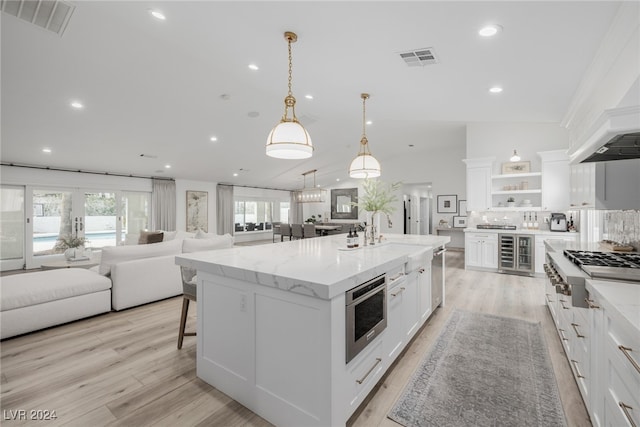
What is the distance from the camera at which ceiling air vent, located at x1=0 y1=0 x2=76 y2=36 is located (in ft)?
8.01

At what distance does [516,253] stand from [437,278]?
3.09 metres

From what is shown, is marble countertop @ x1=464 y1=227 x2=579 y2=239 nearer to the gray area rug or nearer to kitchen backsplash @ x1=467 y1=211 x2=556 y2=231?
kitchen backsplash @ x1=467 y1=211 x2=556 y2=231

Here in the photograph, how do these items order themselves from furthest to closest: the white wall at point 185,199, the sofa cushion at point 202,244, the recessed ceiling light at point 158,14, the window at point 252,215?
1. the window at point 252,215
2. the white wall at point 185,199
3. the sofa cushion at point 202,244
4. the recessed ceiling light at point 158,14

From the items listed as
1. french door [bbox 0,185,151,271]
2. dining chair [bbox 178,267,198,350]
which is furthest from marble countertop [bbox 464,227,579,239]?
french door [bbox 0,185,151,271]

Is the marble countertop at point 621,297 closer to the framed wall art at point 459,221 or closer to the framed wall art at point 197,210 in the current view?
the framed wall art at point 459,221

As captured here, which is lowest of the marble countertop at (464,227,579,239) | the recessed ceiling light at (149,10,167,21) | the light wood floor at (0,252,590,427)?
the light wood floor at (0,252,590,427)

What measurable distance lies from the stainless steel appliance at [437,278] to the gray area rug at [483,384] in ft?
1.38

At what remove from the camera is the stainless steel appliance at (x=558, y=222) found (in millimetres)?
5219

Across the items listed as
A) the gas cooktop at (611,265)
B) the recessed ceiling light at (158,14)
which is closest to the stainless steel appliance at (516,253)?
the gas cooktop at (611,265)

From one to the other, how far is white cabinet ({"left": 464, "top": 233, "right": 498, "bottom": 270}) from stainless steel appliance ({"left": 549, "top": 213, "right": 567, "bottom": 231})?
36.4 inches

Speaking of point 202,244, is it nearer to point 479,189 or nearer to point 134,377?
point 134,377

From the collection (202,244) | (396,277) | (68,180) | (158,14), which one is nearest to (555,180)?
(396,277)

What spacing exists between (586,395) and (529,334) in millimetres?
1275

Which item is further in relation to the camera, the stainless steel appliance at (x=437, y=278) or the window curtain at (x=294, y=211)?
the window curtain at (x=294, y=211)
